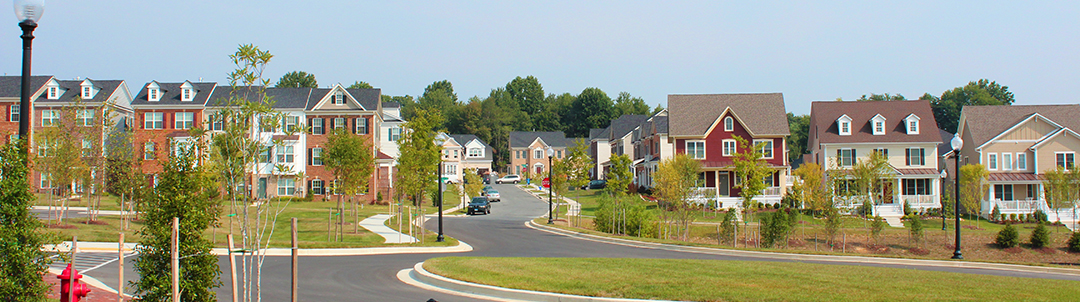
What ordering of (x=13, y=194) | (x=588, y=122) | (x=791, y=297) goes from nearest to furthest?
(x=13, y=194)
(x=791, y=297)
(x=588, y=122)

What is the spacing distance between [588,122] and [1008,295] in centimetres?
11339

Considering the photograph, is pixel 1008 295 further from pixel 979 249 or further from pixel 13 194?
pixel 979 249

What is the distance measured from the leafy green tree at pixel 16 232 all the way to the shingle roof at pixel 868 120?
50.9 m

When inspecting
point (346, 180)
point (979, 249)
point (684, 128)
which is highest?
point (684, 128)

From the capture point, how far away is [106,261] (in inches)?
767

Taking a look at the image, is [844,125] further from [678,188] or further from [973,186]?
[678,188]

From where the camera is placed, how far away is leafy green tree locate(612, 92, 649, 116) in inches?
5071

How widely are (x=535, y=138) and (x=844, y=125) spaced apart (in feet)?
198

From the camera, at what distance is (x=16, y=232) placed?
28.5ft

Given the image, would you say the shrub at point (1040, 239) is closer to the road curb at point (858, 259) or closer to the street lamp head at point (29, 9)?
the road curb at point (858, 259)

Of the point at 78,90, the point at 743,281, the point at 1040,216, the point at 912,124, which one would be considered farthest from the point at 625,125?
the point at 743,281

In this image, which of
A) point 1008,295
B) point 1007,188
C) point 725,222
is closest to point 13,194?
point 1008,295

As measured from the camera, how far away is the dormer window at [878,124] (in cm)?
5075

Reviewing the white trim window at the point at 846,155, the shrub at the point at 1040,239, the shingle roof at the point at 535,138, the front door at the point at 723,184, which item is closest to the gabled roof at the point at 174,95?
the front door at the point at 723,184
